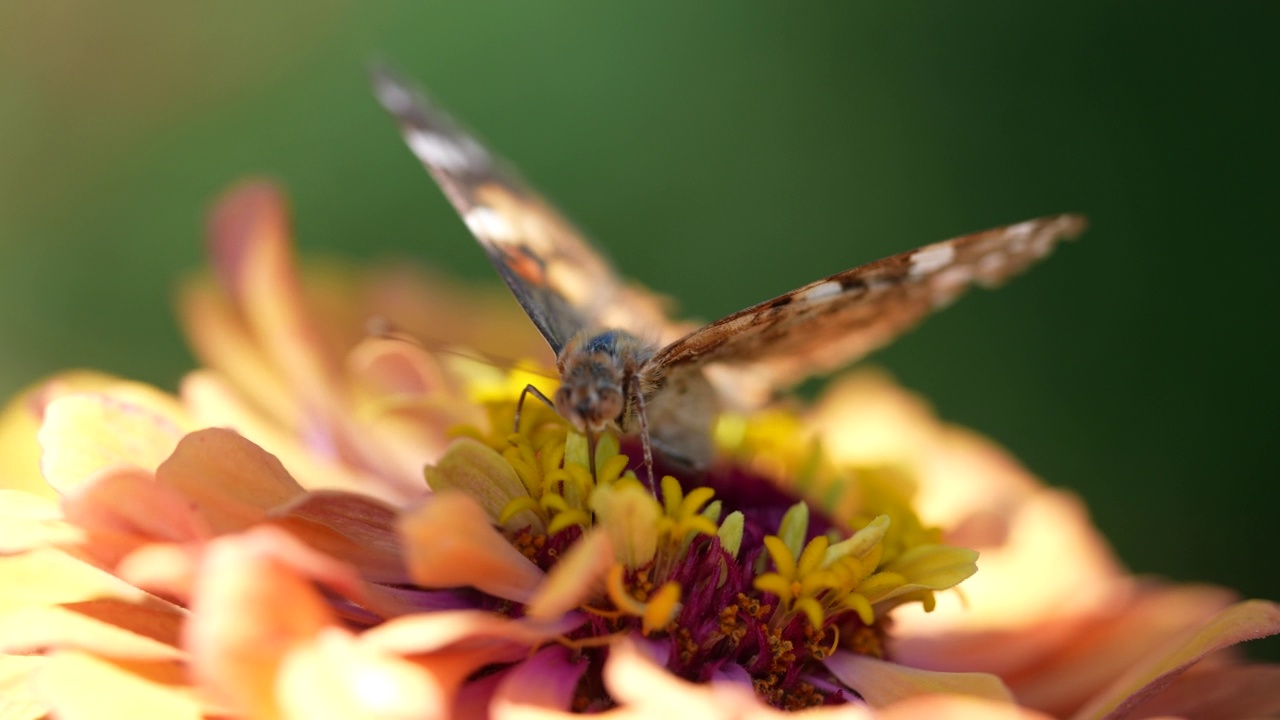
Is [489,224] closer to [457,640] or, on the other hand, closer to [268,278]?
[268,278]

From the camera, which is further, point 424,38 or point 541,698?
point 424,38

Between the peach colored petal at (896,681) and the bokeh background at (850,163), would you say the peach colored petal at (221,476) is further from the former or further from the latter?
the bokeh background at (850,163)

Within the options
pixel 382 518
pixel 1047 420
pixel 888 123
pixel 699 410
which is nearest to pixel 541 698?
pixel 382 518

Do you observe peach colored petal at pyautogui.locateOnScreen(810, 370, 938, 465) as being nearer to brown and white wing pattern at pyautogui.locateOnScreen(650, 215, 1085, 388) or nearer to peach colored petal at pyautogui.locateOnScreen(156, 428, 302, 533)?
brown and white wing pattern at pyautogui.locateOnScreen(650, 215, 1085, 388)

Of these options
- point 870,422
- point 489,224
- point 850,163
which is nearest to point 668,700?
point 489,224

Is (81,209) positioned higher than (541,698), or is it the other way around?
(81,209)

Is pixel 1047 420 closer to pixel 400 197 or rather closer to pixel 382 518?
pixel 400 197
